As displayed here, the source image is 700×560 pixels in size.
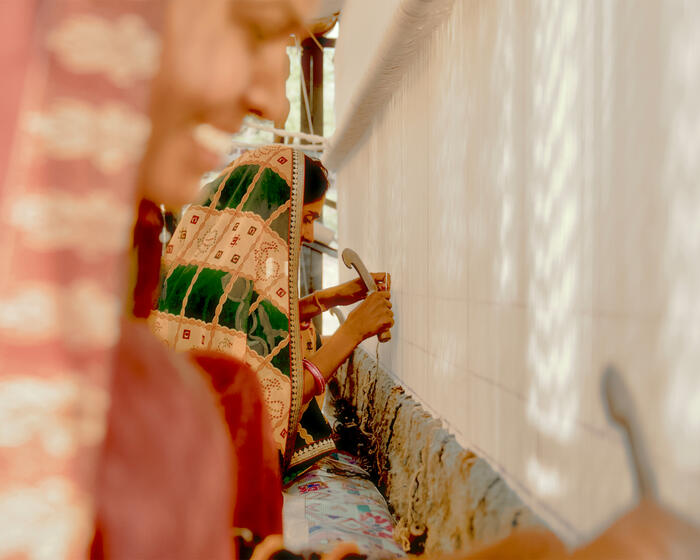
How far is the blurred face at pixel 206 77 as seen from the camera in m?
0.40

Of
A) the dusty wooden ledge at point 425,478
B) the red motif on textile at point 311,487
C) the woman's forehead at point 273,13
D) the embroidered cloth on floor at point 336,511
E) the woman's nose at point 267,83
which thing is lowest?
the red motif on textile at point 311,487

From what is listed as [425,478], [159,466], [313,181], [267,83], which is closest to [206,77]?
[267,83]

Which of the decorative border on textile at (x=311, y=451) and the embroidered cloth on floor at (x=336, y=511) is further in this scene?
the decorative border on textile at (x=311, y=451)

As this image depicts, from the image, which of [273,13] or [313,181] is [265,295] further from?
[273,13]

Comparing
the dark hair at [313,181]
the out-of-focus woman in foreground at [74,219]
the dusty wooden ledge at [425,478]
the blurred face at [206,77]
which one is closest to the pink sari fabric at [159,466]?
the out-of-focus woman in foreground at [74,219]

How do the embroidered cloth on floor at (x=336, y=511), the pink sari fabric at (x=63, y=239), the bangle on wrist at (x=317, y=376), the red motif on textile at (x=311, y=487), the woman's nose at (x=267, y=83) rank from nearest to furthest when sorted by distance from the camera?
1. the pink sari fabric at (x=63, y=239)
2. the woman's nose at (x=267, y=83)
3. the embroidered cloth on floor at (x=336, y=511)
4. the red motif on textile at (x=311, y=487)
5. the bangle on wrist at (x=317, y=376)

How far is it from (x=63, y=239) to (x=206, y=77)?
0.15 m

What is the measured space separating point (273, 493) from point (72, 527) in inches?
19.3

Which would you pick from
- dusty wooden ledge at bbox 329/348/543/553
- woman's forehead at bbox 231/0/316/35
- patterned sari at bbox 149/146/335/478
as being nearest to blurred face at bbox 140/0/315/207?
woman's forehead at bbox 231/0/316/35

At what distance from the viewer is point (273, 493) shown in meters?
0.82

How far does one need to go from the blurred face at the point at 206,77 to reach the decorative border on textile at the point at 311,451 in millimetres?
991

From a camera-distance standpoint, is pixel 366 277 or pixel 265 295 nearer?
pixel 265 295

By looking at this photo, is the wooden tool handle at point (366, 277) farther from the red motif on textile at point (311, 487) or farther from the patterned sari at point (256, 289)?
the red motif on textile at point (311, 487)

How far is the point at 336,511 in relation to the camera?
1116 millimetres
